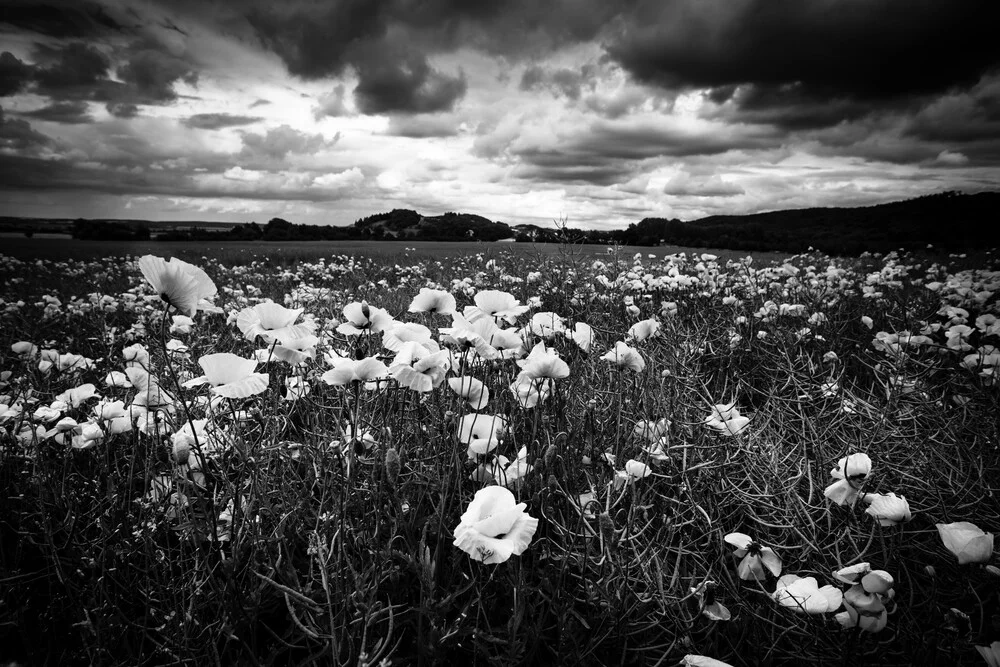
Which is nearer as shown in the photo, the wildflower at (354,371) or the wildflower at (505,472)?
the wildflower at (354,371)

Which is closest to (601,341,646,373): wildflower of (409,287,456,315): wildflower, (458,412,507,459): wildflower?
(458,412,507,459): wildflower

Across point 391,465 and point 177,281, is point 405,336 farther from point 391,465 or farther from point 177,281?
point 177,281

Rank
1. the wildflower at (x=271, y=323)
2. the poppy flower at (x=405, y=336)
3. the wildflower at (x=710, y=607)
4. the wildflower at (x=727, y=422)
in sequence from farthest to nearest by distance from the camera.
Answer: the wildflower at (x=727, y=422)
the poppy flower at (x=405, y=336)
the wildflower at (x=271, y=323)
the wildflower at (x=710, y=607)

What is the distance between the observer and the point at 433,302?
1.86m

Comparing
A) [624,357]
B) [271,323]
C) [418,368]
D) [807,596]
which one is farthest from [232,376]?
[807,596]

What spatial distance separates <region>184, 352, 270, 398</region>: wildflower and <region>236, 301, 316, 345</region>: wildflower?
135 mm

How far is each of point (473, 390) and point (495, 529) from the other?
733mm

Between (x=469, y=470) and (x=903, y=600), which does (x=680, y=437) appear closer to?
(x=903, y=600)

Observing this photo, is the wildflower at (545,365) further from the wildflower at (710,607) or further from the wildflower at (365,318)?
the wildflower at (710,607)

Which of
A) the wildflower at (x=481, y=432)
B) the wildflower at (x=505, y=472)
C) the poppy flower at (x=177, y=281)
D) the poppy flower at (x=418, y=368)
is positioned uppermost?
the poppy flower at (x=177, y=281)

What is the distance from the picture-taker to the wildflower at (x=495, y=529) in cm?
100

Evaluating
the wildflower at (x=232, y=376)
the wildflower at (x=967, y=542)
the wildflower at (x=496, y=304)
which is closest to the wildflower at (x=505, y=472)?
the wildflower at (x=496, y=304)

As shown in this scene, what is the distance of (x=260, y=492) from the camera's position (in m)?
1.41

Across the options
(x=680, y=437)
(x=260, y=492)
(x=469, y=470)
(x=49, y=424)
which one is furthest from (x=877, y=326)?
(x=49, y=424)
